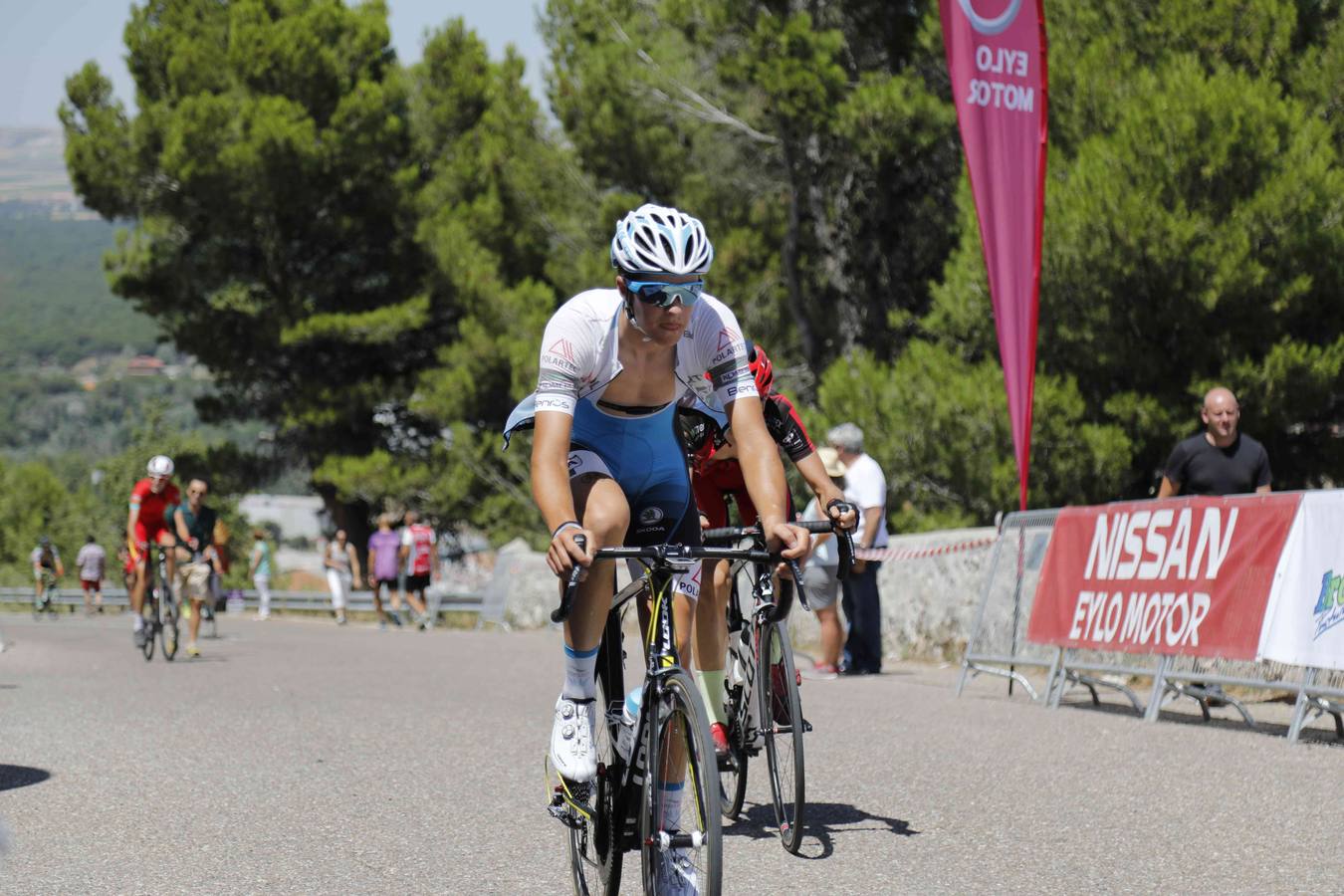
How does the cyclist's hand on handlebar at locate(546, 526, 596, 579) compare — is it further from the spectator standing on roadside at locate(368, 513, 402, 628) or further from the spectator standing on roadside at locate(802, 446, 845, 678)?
the spectator standing on roadside at locate(368, 513, 402, 628)

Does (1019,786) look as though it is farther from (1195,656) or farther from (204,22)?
(204,22)

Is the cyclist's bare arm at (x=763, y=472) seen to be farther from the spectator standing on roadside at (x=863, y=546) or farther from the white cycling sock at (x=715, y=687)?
the spectator standing on roadside at (x=863, y=546)

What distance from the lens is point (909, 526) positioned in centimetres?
1970

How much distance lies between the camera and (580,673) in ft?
15.5

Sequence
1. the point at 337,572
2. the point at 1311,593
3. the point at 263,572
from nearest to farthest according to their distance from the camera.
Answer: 1. the point at 1311,593
2. the point at 337,572
3. the point at 263,572

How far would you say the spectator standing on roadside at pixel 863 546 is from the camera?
13164 millimetres

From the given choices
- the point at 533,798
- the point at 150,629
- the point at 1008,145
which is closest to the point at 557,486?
the point at 533,798

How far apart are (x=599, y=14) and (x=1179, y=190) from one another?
15367 mm

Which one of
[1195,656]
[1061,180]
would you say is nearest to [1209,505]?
[1195,656]

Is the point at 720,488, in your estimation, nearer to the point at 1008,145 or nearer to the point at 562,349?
the point at 562,349

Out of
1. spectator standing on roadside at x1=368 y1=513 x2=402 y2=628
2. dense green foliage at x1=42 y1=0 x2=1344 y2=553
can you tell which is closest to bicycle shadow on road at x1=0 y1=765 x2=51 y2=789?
dense green foliage at x1=42 y1=0 x2=1344 y2=553

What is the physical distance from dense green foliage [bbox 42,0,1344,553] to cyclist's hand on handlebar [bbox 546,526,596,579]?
1284 cm

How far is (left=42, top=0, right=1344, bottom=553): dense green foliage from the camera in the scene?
16141 mm

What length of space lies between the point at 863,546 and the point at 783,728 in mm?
Answer: 7714
